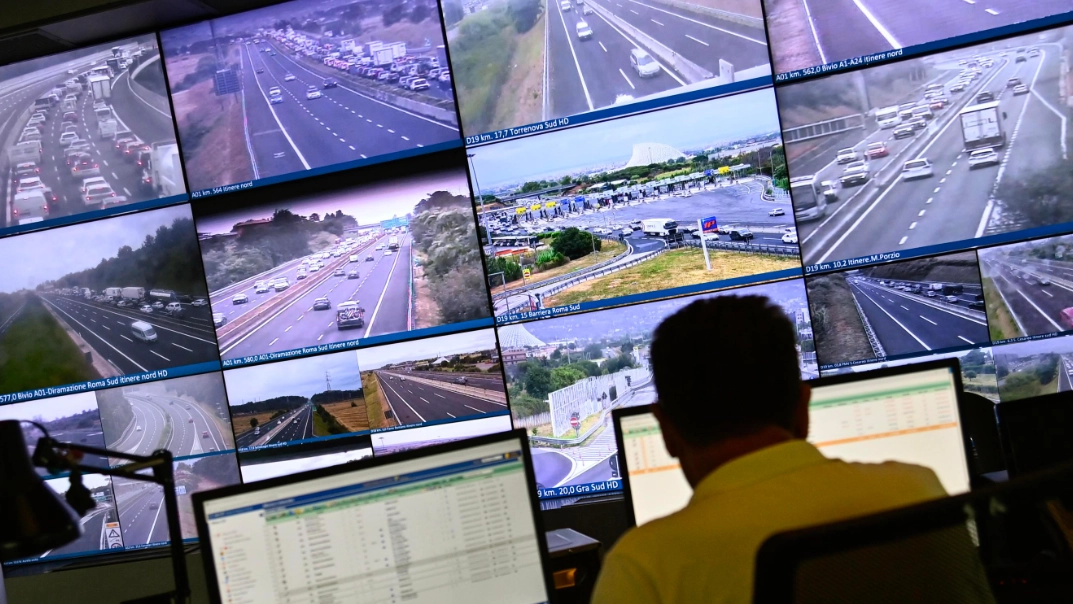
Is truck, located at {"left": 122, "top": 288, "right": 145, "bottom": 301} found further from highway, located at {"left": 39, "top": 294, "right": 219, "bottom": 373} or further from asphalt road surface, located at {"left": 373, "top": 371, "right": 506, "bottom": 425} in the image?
asphalt road surface, located at {"left": 373, "top": 371, "right": 506, "bottom": 425}

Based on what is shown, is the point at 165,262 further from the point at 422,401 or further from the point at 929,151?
the point at 929,151

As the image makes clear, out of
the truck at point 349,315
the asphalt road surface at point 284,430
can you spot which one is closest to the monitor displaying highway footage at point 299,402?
the asphalt road surface at point 284,430

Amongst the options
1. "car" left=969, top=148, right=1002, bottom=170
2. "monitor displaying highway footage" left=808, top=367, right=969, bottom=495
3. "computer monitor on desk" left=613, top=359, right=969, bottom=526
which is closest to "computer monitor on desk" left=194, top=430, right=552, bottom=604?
"computer monitor on desk" left=613, top=359, right=969, bottom=526

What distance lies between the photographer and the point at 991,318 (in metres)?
2.72

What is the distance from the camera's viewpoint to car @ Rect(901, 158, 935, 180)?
2.76 meters

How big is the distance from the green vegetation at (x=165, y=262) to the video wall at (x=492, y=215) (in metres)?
0.01

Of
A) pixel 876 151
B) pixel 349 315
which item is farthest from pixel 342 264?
pixel 876 151

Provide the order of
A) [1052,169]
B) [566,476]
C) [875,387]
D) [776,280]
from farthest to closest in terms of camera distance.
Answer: [566,476] → [776,280] → [1052,169] → [875,387]

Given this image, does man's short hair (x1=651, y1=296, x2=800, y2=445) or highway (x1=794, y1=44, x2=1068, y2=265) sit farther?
highway (x1=794, y1=44, x2=1068, y2=265)

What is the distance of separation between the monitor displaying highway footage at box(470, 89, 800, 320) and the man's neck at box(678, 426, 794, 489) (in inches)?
75.9

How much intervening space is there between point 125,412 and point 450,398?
1.32 meters

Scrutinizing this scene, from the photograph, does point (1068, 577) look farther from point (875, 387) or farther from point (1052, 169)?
point (1052, 169)

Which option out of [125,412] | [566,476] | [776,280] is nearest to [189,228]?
[125,412]

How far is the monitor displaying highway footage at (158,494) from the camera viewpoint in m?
3.24
